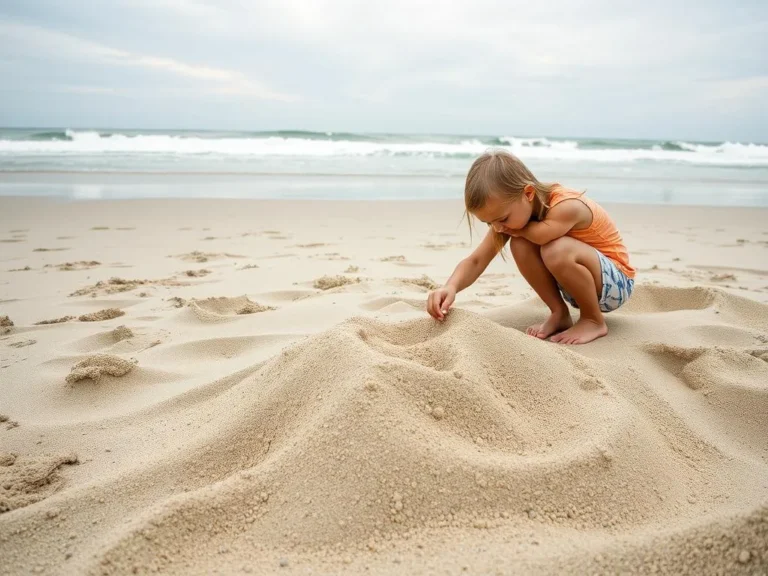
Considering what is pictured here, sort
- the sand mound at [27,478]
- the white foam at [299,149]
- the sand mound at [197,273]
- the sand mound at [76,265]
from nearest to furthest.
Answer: the sand mound at [27,478] → the sand mound at [197,273] → the sand mound at [76,265] → the white foam at [299,149]

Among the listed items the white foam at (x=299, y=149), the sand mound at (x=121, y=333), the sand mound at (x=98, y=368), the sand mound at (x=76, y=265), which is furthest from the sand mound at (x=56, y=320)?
the white foam at (x=299, y=149)

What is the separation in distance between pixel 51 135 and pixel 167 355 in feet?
82.6

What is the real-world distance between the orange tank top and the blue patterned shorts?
53 mm

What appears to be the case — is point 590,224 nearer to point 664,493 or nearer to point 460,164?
point 664,493

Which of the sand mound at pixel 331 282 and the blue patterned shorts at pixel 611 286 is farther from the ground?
the blue patterned shorts at pixel 611 286

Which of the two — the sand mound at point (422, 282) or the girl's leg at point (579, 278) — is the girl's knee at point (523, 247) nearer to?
the girl's leg at point (579, 278)

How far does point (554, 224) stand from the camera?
2297 mm

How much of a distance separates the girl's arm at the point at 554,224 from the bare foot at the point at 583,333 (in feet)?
1.37

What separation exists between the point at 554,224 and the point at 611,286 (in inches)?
17.0

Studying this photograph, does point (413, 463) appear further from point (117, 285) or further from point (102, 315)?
point (117, 285)

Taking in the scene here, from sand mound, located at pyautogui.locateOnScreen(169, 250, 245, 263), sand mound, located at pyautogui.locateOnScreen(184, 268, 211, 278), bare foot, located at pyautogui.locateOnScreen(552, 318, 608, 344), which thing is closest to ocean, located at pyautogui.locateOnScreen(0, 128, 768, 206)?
sand mound, located at pyautogui.locateOnScreen(169, 250, 245, 263)

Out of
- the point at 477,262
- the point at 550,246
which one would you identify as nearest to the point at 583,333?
the point at 550,246

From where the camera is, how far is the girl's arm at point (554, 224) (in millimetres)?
2297

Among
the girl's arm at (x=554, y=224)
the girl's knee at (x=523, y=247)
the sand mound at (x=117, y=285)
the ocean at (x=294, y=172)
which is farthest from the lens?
the ocean at (x=294, y=172)
